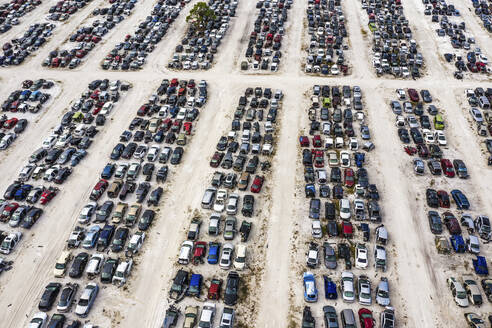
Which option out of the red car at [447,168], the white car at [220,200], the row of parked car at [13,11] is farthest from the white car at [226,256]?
the row of parked car at [13,11]

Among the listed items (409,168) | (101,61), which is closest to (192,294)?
(409,168)

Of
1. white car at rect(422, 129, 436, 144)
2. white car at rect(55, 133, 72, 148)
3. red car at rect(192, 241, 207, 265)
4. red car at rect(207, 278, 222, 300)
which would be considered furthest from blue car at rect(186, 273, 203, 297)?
white car at rect(422, 129, 436, 144)

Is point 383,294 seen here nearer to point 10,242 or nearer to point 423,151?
point 423,151

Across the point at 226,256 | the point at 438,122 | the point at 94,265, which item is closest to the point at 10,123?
the point at 94,265

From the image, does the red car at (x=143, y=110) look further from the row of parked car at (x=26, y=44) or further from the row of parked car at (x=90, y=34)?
the row of parked car at (x=26, y=44)

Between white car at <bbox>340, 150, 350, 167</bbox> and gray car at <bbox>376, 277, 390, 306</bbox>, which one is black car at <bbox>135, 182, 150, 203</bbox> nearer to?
white car at <bbox>340, 150, 350, 167</bbox>
